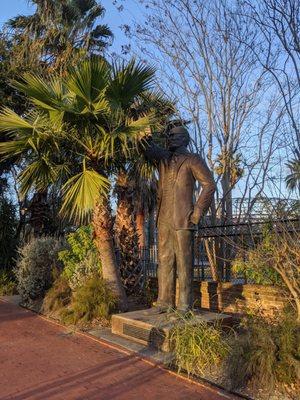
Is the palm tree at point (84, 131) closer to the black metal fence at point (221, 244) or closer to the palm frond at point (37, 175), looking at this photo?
the palm frond at point (37, 175)

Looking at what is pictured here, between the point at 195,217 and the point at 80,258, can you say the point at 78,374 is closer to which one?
the point at 195,217

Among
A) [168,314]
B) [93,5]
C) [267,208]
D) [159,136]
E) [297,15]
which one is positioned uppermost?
[93,5]

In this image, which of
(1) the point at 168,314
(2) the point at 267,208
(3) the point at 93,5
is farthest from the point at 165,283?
(3) the point at 93,5

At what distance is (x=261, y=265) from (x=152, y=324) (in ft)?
5.82

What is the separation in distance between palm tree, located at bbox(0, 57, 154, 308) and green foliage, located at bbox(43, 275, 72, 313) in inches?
54.3

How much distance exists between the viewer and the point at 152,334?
6.78m

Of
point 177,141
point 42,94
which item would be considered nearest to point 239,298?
point 177,141

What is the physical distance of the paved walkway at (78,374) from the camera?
16.5 feet

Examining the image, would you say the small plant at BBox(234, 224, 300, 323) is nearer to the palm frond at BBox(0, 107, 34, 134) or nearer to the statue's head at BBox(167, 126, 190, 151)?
the statue's head at BBox(167, 126, 190, 151)

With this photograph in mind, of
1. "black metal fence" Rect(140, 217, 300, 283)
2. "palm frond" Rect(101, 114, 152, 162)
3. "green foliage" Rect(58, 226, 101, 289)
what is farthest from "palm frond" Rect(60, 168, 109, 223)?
"black metal fence" Rect(140, 217, 300, 283)

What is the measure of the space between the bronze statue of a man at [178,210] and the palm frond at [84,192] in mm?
1204

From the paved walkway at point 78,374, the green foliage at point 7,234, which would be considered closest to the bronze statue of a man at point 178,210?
the paved walkway at point 78,374

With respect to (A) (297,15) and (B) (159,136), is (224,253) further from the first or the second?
(A) (297,15)

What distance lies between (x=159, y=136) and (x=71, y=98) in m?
2.04
